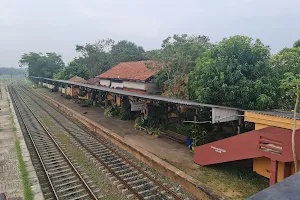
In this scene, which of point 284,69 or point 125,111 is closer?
point 284,69

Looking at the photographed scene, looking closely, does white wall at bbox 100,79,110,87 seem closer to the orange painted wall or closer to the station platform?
the station platform

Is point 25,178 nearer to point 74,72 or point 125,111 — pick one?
point 125,111

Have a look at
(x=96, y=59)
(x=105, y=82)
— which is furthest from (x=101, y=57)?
(x=105, y=82)

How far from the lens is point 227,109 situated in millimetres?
10430

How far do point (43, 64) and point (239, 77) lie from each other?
68.5 m

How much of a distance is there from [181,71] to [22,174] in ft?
47.0

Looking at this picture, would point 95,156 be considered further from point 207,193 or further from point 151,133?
point 207,193

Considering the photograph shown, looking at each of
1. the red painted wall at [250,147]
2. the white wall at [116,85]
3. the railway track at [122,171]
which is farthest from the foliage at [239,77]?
the white wall at [116,85]

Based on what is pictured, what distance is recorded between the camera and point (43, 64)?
225 feet

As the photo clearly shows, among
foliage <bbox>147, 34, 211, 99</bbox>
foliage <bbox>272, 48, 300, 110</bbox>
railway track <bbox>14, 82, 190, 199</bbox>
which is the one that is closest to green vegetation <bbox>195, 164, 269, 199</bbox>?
railway track <bbox>14, 82, 190, 199</bbox>

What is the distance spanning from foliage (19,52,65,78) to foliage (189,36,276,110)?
61.9 m

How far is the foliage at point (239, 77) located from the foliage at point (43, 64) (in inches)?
2437

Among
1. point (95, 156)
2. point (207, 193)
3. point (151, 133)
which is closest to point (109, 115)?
point (151, 133)

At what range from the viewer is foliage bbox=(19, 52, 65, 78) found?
2640 inches
